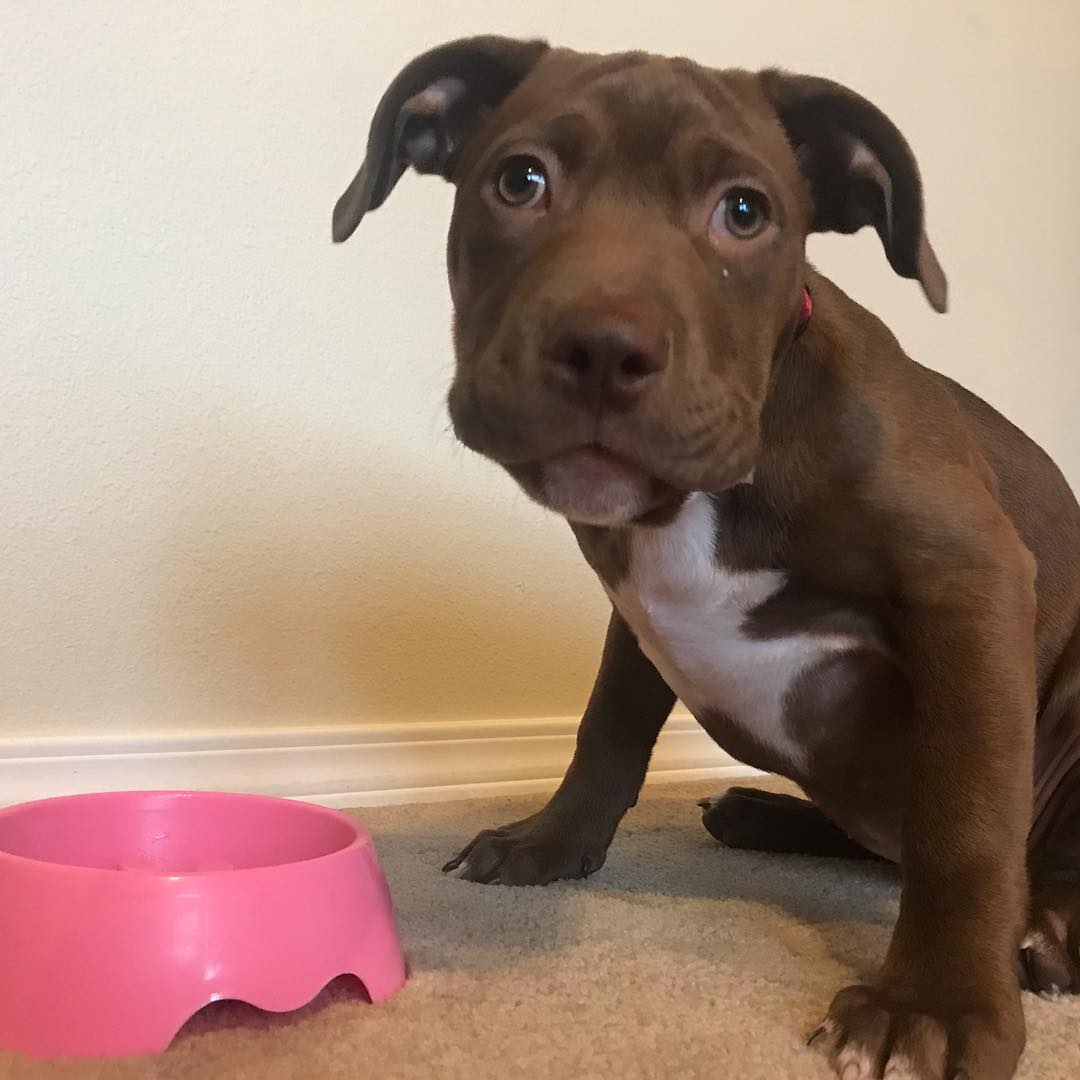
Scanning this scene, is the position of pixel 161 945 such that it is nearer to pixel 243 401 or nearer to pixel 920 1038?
pixel 920 1038

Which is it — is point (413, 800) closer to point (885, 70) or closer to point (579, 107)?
point (579, 107)

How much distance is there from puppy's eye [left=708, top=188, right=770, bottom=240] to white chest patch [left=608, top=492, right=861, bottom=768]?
1.10ft

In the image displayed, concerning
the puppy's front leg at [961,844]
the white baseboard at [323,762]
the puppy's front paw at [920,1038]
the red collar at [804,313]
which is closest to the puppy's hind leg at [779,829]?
the white baseboard at [323,762]

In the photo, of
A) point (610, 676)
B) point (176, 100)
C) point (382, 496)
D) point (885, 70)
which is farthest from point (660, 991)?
point (885, 70)

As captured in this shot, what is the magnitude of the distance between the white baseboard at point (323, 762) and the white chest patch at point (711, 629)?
3.10 feet

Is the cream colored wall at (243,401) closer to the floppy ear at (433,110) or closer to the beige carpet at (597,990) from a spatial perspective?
the beige carpet at (597,990)

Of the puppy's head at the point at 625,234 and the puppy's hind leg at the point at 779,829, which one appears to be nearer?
the puppy's head at the point at 625,234

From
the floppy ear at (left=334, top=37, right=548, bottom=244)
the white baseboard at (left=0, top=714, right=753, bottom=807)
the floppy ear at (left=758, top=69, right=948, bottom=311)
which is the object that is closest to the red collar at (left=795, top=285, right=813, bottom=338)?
the floppy ear at (left=758, top=69, right=948, bottom=311)

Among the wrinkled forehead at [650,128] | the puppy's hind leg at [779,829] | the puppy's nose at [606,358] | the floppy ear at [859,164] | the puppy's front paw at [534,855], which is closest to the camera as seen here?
the puppy's nose at [606,358]

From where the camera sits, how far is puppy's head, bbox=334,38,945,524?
47.6 inches

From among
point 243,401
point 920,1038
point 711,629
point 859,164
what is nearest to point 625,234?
point 859,164

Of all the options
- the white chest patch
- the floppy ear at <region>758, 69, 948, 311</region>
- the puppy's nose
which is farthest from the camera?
the white chest patch

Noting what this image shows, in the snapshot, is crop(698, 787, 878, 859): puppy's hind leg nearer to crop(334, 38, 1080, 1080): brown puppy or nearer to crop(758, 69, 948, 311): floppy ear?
crop(334, 38, 1080, 1080): brown puppy

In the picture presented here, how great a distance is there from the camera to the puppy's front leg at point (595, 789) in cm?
191
